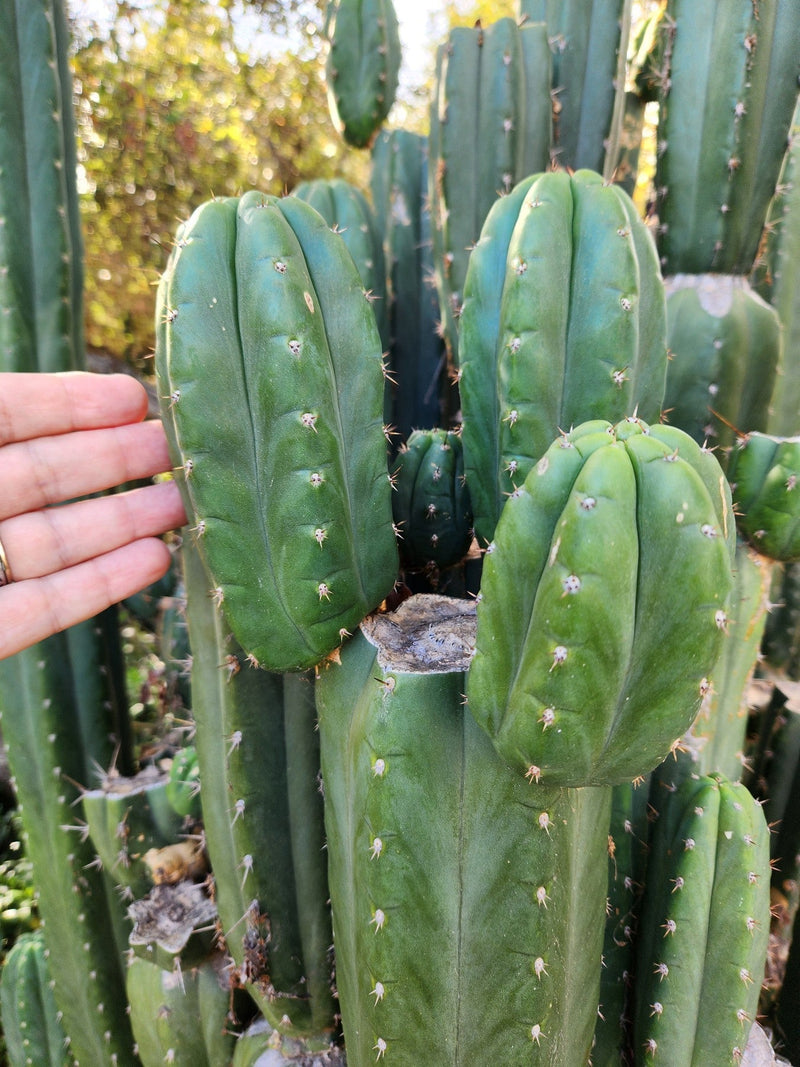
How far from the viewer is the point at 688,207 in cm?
156

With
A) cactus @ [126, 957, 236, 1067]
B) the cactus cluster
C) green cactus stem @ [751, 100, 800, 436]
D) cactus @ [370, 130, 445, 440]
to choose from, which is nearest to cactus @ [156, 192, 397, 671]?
the cactus cluster

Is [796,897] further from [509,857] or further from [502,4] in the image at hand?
[502,4]

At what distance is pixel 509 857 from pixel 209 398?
2.28ft

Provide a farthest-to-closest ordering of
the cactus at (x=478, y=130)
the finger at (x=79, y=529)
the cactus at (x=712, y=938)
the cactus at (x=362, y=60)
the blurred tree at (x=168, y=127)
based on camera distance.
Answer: the blurred tree at (x=168, y=127) → the cactus at (x=362, y=60) → the cactus at (x=478, y=130) → the finger at (x=79, y=529) → the cactus at (x=712, y=938)

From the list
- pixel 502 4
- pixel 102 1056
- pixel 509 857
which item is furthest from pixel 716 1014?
pixel 502 4

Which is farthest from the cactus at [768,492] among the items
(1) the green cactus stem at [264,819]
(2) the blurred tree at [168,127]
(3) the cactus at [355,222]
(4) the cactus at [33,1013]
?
(2) the blurred tree at [168,127]

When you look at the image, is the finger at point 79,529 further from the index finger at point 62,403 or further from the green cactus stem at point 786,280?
the green cactus stem at point 786,280

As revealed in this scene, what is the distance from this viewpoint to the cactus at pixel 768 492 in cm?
128

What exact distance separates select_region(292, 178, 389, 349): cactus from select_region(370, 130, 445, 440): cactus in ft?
0.21

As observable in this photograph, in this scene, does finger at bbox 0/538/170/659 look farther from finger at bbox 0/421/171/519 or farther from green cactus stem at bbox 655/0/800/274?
green cactus stem at bbox 655/0/800/274

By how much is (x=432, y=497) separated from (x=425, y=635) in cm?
28

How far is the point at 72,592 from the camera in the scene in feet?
4.58

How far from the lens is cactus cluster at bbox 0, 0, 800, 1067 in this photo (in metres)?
0.75

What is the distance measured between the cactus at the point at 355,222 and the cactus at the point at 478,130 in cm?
28
